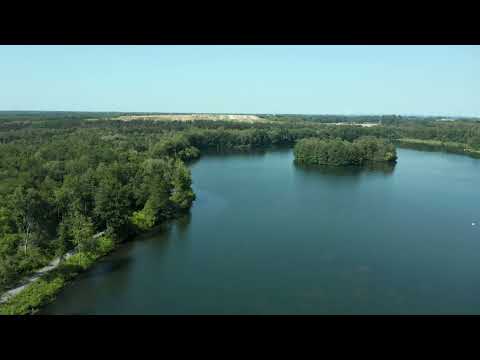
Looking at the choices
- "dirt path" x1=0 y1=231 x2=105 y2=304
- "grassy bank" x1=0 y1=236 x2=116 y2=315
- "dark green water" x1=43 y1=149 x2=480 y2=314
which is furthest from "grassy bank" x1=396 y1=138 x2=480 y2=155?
"dirt path" x1=0 y1=231 x2=105 y2=304

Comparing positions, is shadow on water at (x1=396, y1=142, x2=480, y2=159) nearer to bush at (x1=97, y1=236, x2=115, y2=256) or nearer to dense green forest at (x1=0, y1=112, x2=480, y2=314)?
dense green forest at (x1=0, y1=112, x2=480, y2=314)

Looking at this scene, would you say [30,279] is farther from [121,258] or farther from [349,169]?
[349,169]

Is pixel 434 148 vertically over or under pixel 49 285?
over

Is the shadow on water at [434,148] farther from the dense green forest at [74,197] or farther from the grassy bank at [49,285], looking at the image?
the grassy bank at [49,285]

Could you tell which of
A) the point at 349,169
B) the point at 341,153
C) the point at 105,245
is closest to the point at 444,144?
the point at 341,153

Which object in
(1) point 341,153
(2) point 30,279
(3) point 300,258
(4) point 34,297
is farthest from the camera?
(1) point 341,153
